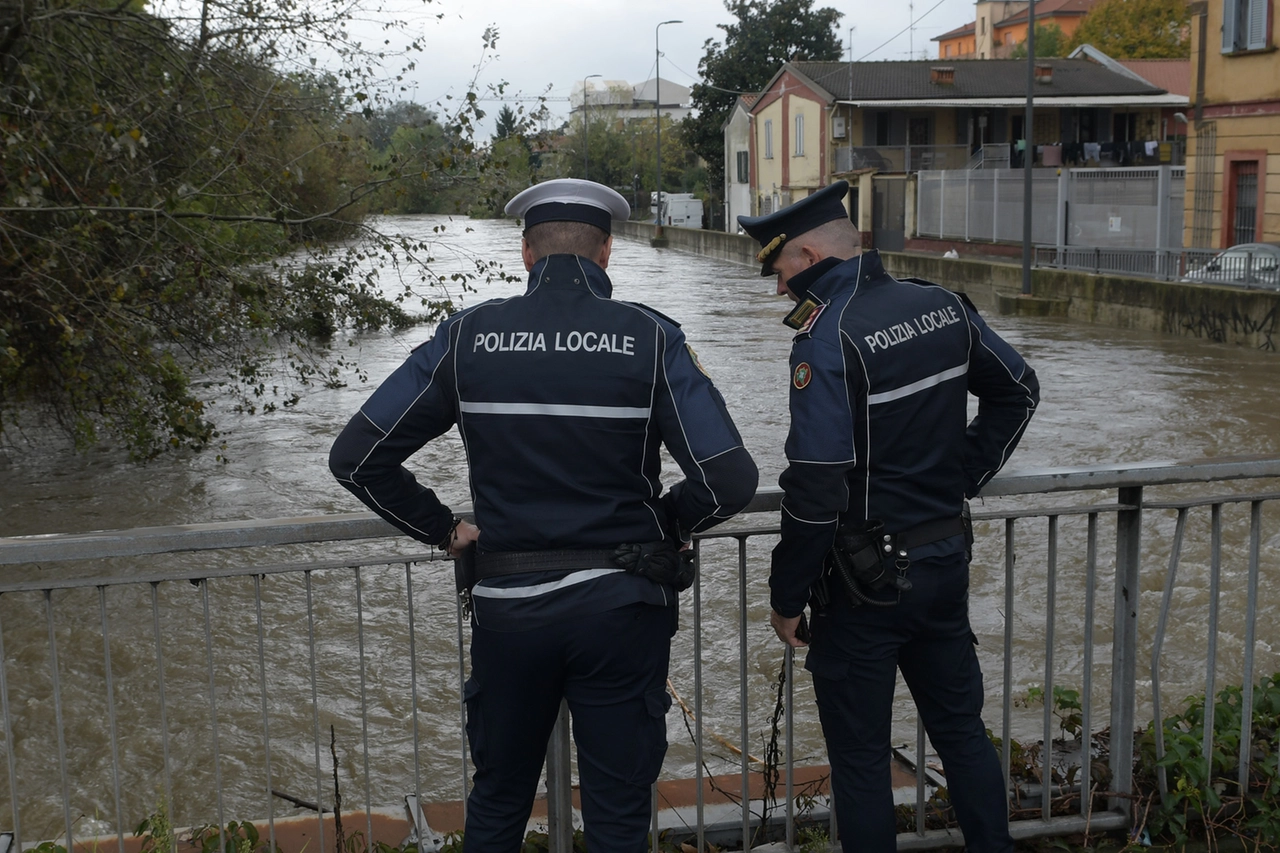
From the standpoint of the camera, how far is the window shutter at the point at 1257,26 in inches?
891

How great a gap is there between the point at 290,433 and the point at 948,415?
515 inches

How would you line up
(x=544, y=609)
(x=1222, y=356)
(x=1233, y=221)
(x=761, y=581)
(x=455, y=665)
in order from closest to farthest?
(x=544, y=609) < (x=455, y=665) < (x=761, y=581) < (x=1222, y=356) < (x=1233, y=221)

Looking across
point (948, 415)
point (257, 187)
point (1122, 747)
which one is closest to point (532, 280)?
point (948, 415)

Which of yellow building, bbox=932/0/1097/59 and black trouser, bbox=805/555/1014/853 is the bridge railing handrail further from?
yellow building, bbox=932/0/1097/59

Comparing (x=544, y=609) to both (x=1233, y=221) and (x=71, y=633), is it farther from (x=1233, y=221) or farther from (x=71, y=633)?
(x=1233, y=221)

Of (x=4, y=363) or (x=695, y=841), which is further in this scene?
(x=4, y=363)

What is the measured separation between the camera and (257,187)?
1010 centimetres

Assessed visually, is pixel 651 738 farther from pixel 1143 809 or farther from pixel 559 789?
pixel 1143 809

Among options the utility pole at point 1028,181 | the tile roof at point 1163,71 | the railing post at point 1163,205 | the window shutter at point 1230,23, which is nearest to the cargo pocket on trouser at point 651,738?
the railing post at point 1163,205

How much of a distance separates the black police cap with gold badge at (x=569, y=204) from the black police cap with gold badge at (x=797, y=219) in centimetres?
39

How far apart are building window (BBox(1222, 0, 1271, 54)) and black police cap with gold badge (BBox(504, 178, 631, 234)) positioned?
23198 millimetres

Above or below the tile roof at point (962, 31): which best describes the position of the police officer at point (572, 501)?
below

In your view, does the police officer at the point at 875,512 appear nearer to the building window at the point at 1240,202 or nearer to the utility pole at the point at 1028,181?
the utility pole at the point at 1028,181

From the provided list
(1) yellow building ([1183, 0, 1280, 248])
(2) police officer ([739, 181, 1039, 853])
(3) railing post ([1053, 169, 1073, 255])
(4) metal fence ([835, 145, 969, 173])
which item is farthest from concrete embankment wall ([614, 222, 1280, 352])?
(2) police officer ([739, 181, 1039, 853])
